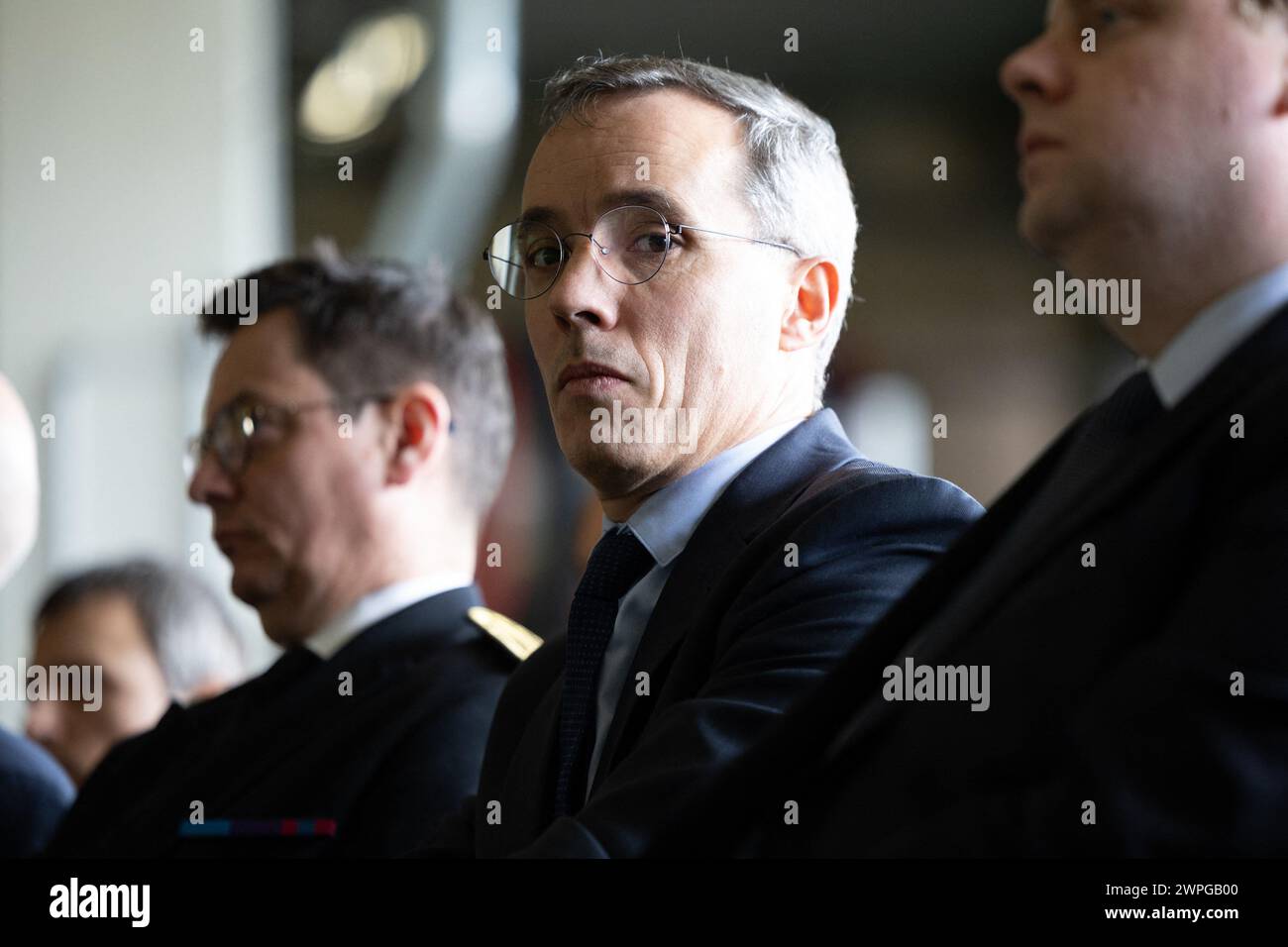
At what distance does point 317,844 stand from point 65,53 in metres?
3.26

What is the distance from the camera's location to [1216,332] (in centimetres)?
100

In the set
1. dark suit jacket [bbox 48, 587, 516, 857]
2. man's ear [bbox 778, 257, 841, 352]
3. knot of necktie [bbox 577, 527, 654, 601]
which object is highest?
man's ear [bbox 778, 257, 841, 352]

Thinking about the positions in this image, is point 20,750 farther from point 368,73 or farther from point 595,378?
point 368,73

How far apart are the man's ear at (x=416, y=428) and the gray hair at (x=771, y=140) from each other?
0.72m

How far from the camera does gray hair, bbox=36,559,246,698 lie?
3166mm

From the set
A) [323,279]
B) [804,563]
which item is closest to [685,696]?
[804,563]

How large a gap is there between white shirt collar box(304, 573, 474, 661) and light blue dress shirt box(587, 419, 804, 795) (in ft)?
2.57

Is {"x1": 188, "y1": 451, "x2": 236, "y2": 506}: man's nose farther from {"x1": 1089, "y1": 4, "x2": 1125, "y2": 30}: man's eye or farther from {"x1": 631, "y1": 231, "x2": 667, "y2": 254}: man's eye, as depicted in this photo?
{"x1": 1089, "y1": 4, "x2": 1125, "y2": 30}: man's eye

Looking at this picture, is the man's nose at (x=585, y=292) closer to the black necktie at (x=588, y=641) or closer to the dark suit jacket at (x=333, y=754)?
the black necktie at (x=588, y=641)

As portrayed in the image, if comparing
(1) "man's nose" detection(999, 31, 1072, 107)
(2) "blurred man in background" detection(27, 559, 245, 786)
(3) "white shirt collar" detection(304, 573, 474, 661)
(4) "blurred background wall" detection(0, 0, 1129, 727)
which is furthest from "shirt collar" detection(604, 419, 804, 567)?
(2) "blurred man in background" detection(27, 559, 245, 786)

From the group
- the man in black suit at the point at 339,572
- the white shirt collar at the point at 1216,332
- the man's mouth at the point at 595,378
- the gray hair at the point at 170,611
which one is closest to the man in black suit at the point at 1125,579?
the white shirt collar at the point at 1216,332

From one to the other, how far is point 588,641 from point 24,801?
4.61 ft

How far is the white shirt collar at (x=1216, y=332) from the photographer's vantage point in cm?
98

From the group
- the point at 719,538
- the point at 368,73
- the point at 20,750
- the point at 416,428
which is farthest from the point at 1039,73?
the point at 368,73
